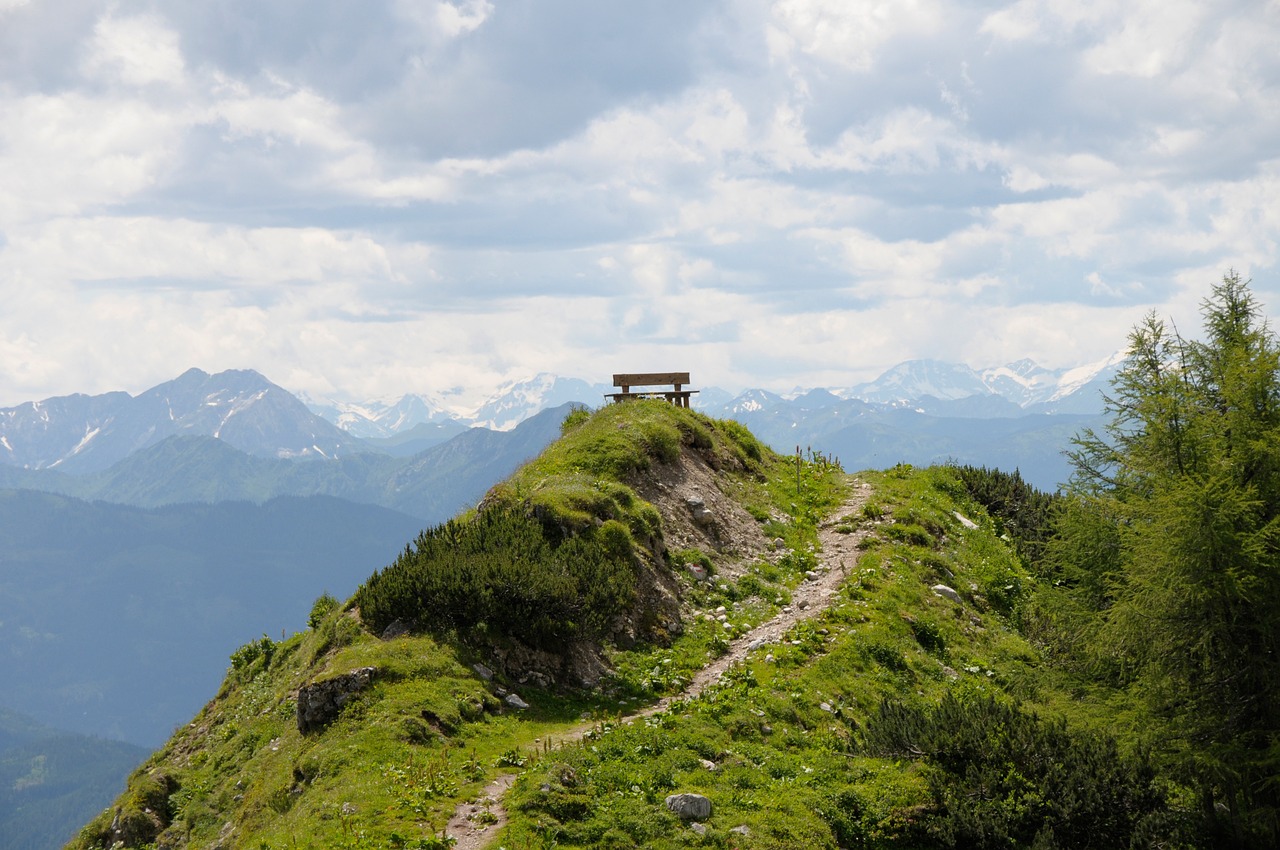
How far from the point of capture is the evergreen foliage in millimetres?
16062

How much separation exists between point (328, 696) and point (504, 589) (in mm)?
4917

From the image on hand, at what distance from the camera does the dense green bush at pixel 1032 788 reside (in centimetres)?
1611

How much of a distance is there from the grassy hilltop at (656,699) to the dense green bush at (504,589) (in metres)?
0.08

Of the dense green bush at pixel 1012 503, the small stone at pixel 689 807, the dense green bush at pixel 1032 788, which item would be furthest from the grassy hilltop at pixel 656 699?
the dense green bush at pixel 1012 503

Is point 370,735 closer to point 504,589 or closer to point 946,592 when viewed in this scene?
point 504,589

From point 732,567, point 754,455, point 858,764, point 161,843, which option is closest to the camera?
point 858,764

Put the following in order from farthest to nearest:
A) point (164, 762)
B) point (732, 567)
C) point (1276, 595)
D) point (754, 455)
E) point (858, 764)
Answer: point (754, 455), point (732, 567), point (164, 762), point (858, 764), point (1276, 595)

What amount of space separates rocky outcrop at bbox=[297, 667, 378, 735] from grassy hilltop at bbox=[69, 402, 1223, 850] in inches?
7.6

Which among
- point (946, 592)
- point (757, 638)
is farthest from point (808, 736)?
point (946, 592)

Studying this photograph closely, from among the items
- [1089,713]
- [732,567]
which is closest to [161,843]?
[732,567]

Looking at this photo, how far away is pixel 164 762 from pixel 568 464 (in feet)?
53.9

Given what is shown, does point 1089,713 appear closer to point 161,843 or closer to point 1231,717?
point 1231,717

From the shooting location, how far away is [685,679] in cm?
2403

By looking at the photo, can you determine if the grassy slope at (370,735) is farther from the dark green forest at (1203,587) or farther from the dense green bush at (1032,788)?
the dark green forest at (1203,587)
